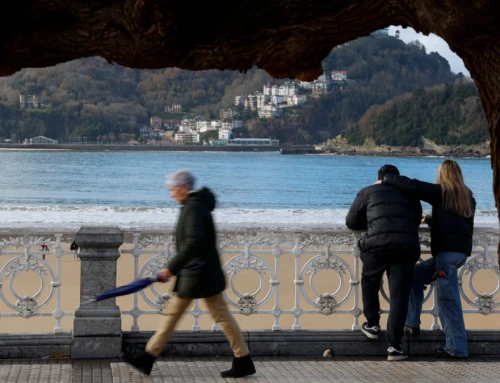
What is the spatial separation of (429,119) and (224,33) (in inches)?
4425

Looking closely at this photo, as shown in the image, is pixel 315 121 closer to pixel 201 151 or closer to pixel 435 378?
pixel 201 151

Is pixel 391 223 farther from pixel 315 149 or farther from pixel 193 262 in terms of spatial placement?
pixel 315 149

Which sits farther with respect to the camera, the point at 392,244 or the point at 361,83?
the point at 361,83

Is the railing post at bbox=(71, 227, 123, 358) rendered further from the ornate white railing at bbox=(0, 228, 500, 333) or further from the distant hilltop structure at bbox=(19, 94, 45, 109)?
the distant hilltop structure at bbox=(19, 94, 45, 109)

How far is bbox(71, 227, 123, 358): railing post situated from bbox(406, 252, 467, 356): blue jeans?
8.11 ft

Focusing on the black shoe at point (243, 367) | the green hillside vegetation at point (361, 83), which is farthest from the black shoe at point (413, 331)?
the green hillside vegetation at point (361, 83)

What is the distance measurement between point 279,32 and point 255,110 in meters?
133

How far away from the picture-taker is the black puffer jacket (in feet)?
23.9

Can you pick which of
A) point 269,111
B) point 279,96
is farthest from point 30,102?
point 279,96

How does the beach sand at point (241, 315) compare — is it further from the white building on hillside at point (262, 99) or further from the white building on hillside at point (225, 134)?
the white building on hillside at point (262, 99)

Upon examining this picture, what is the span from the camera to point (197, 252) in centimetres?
631

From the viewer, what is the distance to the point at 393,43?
5640 inches

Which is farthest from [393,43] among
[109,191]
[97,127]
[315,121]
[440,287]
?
[440,287]

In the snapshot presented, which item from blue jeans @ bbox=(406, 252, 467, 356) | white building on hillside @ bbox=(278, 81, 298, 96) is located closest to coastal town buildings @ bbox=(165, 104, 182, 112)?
white building on hillside @ bbox=(278, 81, 298, 96)
